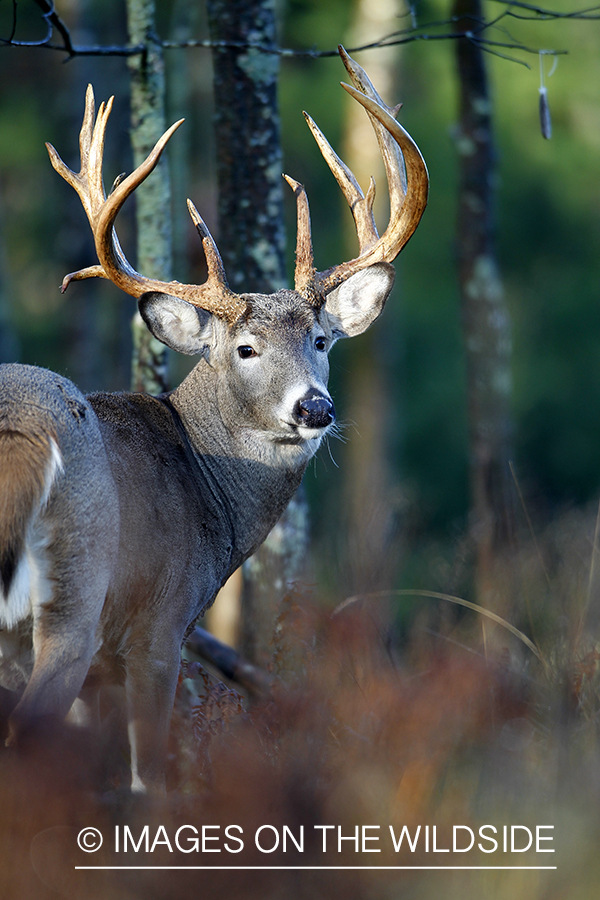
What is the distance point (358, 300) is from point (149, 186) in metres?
1.54

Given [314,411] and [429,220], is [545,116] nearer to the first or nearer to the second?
[314,411]

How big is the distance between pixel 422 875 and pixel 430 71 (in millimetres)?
16413

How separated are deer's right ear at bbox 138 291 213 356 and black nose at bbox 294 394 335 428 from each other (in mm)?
678

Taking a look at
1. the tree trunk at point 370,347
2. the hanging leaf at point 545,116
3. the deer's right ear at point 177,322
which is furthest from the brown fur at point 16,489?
the tree trunk at point 370,347

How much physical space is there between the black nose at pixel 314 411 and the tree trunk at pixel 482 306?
3724 mm

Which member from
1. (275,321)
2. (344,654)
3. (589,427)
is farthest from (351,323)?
(589,427)

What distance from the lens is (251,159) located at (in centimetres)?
532

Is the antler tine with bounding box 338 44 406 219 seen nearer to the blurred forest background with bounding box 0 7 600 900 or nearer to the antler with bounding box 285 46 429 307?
the antler with bounding box 285 46 429 307

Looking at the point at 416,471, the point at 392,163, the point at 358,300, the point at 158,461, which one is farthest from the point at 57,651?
the point at 416,471

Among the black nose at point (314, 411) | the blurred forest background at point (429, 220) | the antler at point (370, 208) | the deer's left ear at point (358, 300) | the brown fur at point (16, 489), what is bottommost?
the brown fur at point (16, 489)

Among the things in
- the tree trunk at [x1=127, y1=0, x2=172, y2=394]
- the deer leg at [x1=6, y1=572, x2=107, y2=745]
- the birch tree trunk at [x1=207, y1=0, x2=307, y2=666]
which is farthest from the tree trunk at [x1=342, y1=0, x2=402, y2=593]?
the deer leg at [x1=6, y1=572, x2=107, y2=745]

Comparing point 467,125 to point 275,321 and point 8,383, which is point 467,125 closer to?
point 275,321

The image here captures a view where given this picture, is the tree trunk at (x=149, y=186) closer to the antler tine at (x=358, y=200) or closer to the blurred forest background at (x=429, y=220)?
the antler tine at (x=358, y=200)

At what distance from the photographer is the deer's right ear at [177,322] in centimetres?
420
